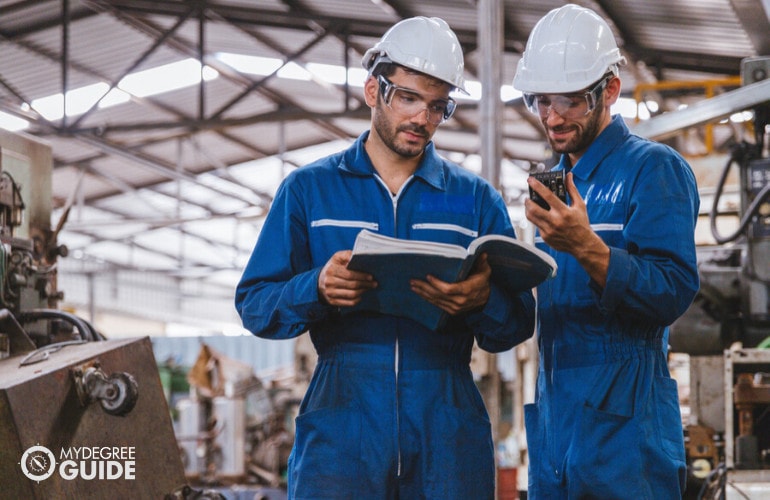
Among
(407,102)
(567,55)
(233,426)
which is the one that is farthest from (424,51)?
(233,426)

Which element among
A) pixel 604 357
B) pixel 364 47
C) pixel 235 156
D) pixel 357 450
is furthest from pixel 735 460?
pixel 235 156

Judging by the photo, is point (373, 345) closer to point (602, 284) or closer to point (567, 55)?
point (602, 284)

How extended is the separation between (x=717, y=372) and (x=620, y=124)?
2.63 metres

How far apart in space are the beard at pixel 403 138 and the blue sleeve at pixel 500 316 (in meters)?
0.23

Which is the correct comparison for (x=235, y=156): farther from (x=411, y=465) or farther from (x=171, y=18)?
→ (x=411, y=465)

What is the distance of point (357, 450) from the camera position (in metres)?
2.29

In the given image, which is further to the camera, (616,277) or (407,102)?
(407,102)

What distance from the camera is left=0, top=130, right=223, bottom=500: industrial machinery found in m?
2.71

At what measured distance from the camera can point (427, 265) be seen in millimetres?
2135

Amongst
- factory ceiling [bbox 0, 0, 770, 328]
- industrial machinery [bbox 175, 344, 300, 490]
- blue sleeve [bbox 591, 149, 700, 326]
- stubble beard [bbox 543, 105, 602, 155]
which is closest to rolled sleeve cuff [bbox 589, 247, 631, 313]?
blue sleeve [bbox 591, 149, 700, 326]

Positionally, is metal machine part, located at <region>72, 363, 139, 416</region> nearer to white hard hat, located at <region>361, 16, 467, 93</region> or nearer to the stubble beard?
white hard hat, located at <region>361, 16, 467, 93</region>

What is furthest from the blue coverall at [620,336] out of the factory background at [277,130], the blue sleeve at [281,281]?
the blue sleeve at [281,281]

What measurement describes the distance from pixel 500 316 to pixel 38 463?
133 cm

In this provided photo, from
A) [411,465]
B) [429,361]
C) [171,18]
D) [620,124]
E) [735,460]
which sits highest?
[171,18]
